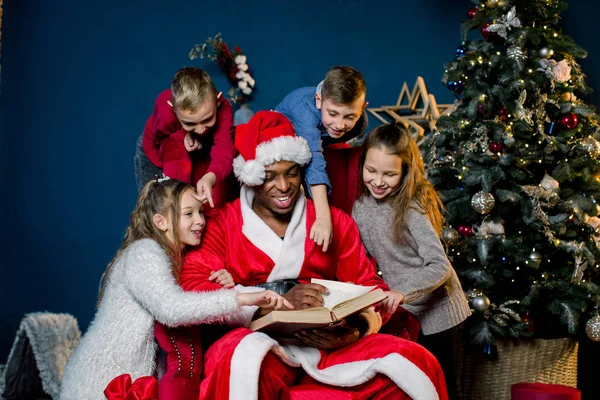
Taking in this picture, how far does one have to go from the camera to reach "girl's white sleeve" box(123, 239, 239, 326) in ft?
7.96

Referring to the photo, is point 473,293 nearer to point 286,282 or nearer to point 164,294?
point 286,282

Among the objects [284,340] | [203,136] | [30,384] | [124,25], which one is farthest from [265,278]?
[124,25]

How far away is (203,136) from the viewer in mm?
3143

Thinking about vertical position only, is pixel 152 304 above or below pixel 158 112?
below

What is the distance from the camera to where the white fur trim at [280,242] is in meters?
2.83

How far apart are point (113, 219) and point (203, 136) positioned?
2578 mm

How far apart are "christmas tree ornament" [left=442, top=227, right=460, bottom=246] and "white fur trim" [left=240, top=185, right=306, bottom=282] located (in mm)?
1341

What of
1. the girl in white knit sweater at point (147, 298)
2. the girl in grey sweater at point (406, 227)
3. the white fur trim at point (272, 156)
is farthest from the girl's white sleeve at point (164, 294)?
the girl in grey sweater at point (406, 227)

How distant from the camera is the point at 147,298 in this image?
2.52 m

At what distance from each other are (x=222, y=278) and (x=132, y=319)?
367 millimetres

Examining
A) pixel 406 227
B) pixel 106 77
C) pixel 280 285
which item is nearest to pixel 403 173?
pixel 406 227

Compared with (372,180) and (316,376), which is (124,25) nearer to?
(372,180)

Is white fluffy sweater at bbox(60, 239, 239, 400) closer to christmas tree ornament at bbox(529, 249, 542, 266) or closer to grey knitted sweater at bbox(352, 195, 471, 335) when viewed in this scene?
grey knitted sweater at bbox(352, 195, 471, 335)

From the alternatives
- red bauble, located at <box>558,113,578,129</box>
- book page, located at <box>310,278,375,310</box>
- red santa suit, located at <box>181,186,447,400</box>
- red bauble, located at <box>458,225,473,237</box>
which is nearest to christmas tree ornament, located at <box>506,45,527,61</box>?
red bauble, located at <box>558,113,578,129</box>
